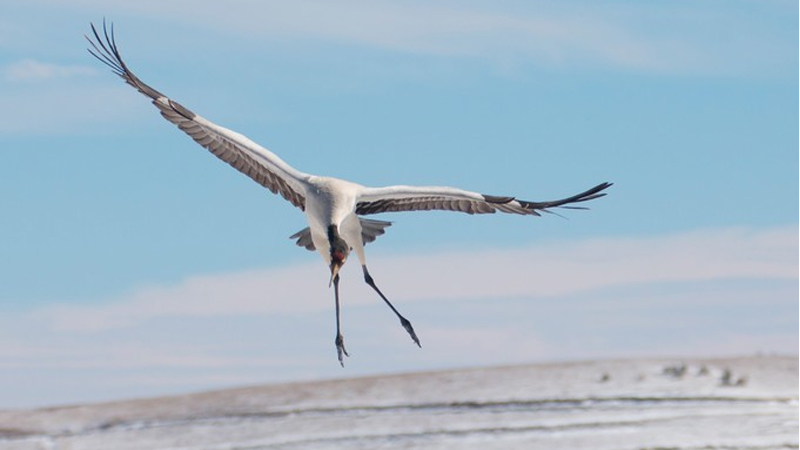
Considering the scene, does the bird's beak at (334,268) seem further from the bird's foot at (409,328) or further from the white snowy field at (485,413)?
the white snowy field at (485,413)

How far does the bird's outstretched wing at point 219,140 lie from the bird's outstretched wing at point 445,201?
24.9 inches

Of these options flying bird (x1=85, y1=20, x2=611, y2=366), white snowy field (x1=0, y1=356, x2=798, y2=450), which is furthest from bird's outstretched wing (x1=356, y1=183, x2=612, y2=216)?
white snowy field (x1=0, y1=356, x2=798, y2=450)

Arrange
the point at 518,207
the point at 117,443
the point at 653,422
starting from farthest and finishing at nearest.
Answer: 1. the point at 117,443
2. the point at 653,422
3. the point at 518,207

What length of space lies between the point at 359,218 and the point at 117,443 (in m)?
3.36

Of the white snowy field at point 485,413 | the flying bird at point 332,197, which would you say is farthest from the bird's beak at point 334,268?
the white snowy field at point 485,413

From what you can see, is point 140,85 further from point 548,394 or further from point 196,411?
point 548,394

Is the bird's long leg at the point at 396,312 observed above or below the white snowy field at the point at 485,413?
above

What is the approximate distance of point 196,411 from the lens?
1249 cm

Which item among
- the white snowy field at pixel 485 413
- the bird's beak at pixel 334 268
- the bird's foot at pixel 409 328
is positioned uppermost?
the bird's beak at pixel 334 268

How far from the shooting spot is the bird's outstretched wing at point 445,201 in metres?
9.95

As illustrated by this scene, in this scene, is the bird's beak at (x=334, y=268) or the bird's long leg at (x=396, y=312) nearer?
the bird's beak at (x=334, y=268)

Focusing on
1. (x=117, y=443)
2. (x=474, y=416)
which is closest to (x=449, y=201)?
(x=474, y=416)

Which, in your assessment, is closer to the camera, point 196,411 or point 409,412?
point 409,412

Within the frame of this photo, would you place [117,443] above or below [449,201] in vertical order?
below
